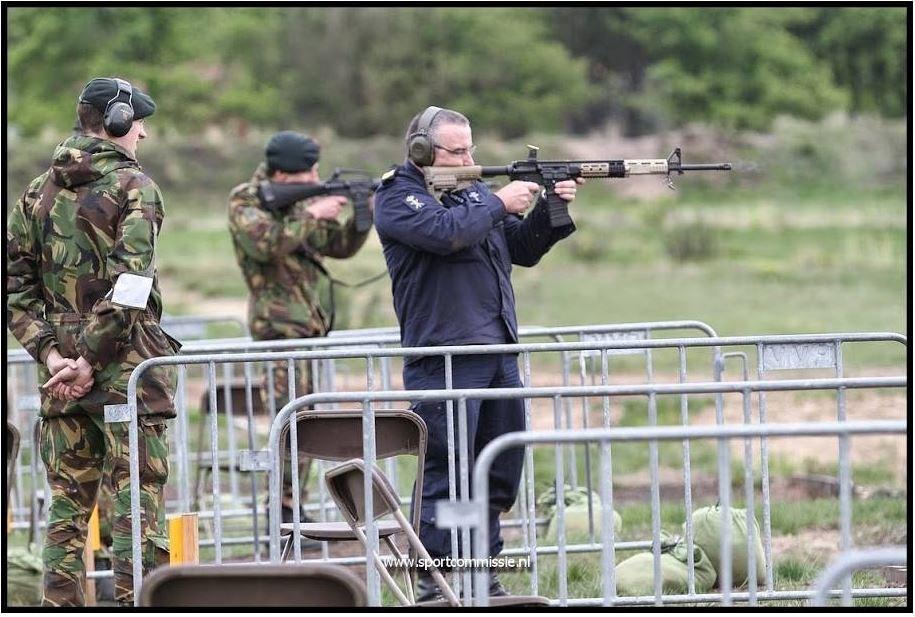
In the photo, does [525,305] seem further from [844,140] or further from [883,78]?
[883,78]

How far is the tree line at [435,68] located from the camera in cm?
4338

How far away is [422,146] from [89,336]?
5.46 feet

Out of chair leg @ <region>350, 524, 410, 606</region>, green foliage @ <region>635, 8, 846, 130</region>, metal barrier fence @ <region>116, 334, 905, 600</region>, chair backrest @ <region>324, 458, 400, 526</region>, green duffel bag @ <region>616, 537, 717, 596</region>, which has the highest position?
green foliage @ <region>635, 8, 846, 130</region>

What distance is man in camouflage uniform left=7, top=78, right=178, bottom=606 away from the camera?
20.7 ft

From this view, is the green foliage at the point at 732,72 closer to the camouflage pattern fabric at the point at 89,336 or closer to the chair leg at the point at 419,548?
the camouflage pattern fabric at the point at 89,336

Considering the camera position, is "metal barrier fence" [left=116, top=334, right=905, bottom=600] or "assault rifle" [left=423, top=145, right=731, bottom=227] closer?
"metal barrier fence" [left=116, top=334, right=905, bottom=600]

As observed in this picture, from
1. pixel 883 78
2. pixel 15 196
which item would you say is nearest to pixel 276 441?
pixel 15 196

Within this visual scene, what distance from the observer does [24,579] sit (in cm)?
788

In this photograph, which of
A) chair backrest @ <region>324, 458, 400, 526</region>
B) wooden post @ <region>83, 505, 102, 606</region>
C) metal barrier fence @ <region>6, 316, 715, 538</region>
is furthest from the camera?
metal barrier fence @ <region>6, 316, 715, 538</region>

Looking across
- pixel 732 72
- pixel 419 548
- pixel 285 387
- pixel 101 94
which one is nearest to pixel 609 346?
pixel 419 548

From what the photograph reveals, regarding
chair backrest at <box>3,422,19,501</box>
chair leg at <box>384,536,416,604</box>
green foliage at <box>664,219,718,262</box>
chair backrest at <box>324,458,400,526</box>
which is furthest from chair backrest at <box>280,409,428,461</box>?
green foliage at <box>664,219,718,262</box>

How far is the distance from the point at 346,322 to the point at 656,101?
29454mm

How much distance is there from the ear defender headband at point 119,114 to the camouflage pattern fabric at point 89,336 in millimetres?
62

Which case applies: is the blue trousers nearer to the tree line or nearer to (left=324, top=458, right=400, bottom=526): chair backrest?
(left=324, top=458, right=400, bottom=526): chair backrest
